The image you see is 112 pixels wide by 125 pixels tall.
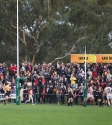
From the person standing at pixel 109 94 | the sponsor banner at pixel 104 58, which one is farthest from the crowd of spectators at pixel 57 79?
the person standing at pixel 109 94

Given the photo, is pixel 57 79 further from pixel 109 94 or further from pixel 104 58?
pixel 104 58

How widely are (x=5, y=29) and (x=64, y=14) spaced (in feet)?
21.6

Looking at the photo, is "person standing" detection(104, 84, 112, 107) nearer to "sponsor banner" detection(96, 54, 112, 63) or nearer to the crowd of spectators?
the crowd of spectators

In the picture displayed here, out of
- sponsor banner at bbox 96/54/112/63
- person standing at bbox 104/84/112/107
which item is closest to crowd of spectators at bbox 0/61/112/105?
sponsor banner at bbox 96/54/112/63

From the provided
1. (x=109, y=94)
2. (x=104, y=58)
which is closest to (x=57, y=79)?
(x=109, y=94)

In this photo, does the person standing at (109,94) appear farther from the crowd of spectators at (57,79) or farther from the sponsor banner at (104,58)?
the sponsor banner at (104,58)

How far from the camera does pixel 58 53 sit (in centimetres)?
6072

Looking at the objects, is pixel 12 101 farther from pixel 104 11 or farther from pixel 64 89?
pixel 104 11

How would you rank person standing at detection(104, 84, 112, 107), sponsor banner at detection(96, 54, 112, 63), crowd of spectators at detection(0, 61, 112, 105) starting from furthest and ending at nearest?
sponsor banner at detection(96, 54, 112, 63)
crowd of spectators at detection(0, 61, 112, 105)
person standing at detection(104, 84, 112, 107)

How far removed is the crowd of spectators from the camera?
36.8m

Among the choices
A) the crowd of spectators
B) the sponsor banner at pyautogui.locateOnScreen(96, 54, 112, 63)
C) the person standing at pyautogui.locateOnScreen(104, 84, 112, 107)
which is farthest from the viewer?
the sponsor banner at pyautogui.locateOnScreen(96, 54, 112, 63)

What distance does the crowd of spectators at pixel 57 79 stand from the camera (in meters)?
36.8

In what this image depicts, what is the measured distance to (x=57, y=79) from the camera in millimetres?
38312

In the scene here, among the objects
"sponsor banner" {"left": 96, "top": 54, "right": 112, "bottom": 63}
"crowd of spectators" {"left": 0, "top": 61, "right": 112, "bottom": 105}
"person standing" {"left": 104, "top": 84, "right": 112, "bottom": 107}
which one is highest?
"sponsor banner" {"left": 96, "top": 54, "right": 112, "bottom": 63}
